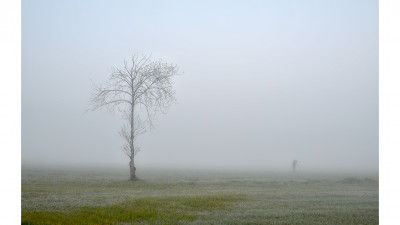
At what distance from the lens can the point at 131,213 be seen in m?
14.2

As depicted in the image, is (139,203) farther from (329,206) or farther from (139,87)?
(139,87)

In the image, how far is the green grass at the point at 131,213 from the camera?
1282 centimetres

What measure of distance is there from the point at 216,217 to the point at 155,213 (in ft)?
8.11

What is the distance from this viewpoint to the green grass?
12821mm
